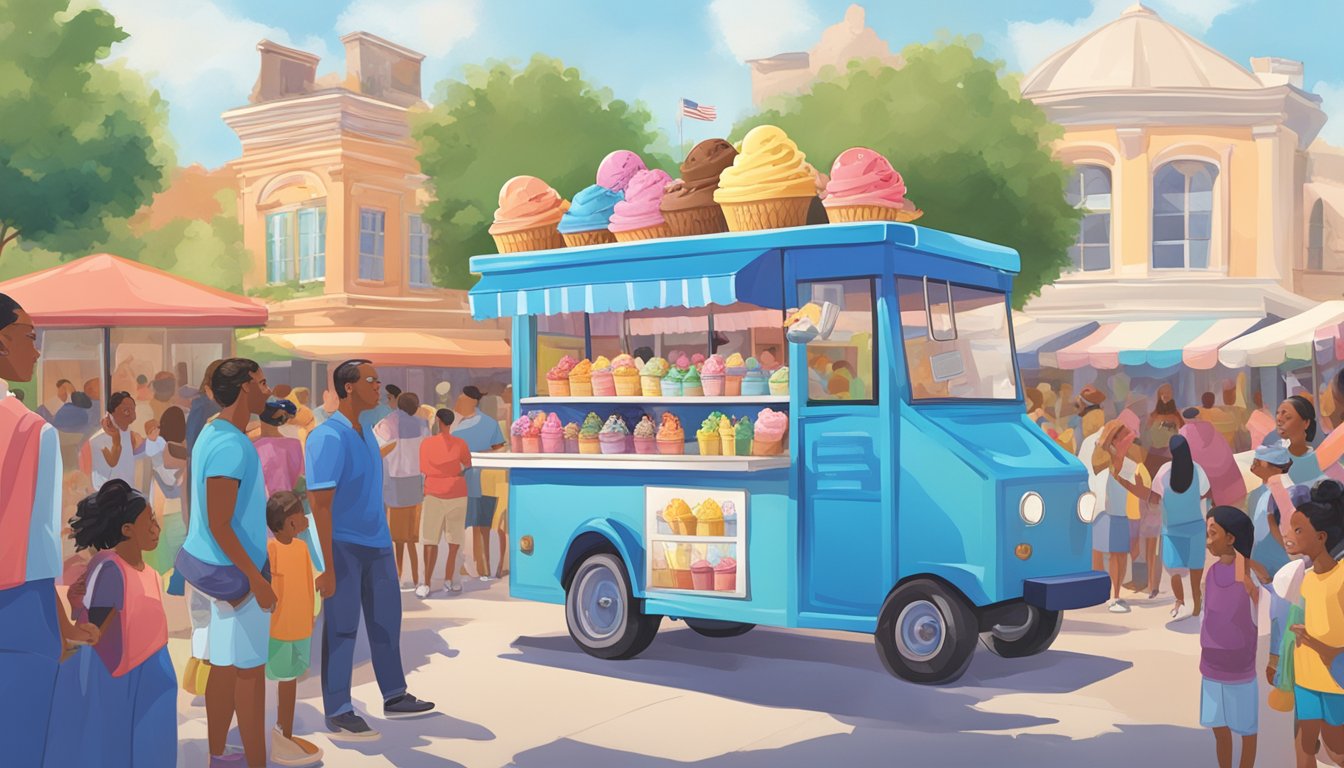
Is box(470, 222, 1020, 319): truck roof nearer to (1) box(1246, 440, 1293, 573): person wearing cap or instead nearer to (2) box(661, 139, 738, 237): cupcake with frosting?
(2) box(661, 139, 738, 237): cupcake with frosting

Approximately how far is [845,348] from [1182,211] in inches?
901

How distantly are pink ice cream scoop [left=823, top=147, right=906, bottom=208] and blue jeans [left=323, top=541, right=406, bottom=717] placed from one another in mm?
3856

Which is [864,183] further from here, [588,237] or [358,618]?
[358,618]

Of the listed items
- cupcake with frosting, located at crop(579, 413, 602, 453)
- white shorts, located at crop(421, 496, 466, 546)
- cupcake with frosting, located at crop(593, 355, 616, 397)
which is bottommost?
white shorts, located at crop(421, 496, 466, 546)

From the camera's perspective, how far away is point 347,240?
3238 centimetres

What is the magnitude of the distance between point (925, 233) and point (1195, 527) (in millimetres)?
4008

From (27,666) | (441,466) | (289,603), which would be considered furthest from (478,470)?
(27,666)

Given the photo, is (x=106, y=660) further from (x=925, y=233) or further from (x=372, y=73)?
(x=372, y=73)

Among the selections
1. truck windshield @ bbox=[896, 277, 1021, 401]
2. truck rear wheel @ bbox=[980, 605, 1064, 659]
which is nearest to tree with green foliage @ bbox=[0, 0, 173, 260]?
truck windshield @ bbox=[896, 277, 1021, 401]

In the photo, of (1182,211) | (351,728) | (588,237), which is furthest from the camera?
(1182,211)

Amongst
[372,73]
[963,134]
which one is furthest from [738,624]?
[372,73]

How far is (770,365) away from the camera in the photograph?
9953 millimetres

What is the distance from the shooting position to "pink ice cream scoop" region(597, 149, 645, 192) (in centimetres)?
1098

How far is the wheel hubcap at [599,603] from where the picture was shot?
33.8ft
